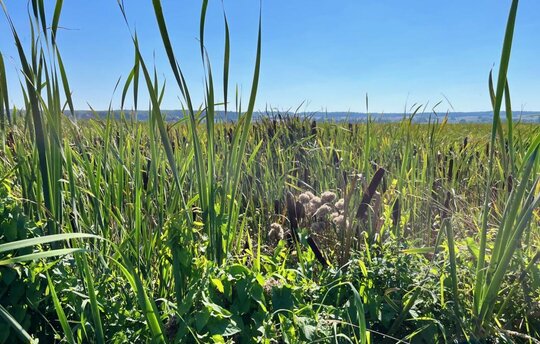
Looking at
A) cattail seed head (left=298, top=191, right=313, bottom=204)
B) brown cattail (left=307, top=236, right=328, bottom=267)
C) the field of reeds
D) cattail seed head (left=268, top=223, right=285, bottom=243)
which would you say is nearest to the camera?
the field of reeds

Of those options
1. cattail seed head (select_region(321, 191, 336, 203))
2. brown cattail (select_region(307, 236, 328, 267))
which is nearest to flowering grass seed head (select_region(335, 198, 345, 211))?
cattail seed head (select_region(321, 191, 336, 203))

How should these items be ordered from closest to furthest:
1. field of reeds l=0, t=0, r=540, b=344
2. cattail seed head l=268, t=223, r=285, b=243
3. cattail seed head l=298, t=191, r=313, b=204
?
field of reeds l=0, t=0, r=540, b=344, cattail seed head l=268, t=223, r=285, b=243, cattail seed head l=298, t=191, r=313, b=204

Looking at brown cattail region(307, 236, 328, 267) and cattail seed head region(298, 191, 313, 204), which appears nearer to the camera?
brown cattail region(307, 236, 328, 267)

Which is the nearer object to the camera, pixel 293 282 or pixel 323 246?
pixel 293 282

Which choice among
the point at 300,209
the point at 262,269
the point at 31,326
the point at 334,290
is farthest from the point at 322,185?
the point at 31,326

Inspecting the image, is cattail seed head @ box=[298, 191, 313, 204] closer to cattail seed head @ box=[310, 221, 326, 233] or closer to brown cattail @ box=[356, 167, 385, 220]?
cattail seed head @ box=[310, 221, 326, 233]

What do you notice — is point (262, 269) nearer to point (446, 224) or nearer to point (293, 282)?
point (293, 282)

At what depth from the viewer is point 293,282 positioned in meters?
0.96

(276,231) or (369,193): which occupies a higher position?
(369,193)

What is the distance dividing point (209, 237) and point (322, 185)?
37.3 inches

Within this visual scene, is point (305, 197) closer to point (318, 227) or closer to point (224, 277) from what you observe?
point (318, 227)

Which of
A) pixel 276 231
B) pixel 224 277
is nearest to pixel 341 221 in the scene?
pixel 276 231

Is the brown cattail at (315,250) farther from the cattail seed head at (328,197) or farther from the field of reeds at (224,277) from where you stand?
the cattail seed head at (328,197)

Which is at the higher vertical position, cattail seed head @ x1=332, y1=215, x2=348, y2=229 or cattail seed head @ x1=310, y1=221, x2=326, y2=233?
cattail seed head @ x1=332, y1=215, x2=348, y2=229
